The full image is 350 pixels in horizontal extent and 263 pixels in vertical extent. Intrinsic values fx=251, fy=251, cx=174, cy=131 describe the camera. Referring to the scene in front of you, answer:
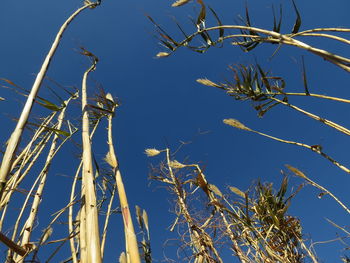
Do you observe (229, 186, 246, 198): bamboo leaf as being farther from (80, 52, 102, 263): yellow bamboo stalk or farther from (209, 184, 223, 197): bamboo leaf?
(80, 52, 102, 263): yellow bamboo stalk

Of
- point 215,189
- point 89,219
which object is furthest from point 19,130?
point 215,189

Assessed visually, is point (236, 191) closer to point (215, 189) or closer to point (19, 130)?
point (215, 189)

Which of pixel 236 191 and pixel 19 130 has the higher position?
pixel 236 191

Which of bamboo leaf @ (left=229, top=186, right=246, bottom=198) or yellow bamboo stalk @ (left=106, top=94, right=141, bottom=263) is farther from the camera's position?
bamboo leaf @ (left=229, top=186, right=246, bottom=198)

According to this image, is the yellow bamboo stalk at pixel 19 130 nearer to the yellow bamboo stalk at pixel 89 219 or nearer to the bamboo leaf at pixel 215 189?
the yellow bamboo stalk at pixel 89 219

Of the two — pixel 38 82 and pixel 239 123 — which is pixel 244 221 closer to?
pixel 239 123

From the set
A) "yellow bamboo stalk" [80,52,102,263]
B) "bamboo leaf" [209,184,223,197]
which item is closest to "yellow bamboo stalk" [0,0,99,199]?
"yellow bamboo stalk" [80,52,102,263]

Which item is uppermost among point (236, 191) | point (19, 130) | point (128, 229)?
point (236, 191)

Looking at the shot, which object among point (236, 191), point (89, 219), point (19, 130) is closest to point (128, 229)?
point (89, 219)

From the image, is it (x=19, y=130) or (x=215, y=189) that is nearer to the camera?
(x=19, y=130)

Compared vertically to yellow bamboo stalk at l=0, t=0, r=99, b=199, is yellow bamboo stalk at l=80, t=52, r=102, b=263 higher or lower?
lower

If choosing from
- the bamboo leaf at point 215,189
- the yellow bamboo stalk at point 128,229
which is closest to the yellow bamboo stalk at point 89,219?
the yellow bamboo stalk at point 128,229

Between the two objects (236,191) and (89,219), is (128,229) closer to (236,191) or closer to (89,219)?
(89,219)

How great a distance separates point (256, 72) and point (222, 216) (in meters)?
1.43
